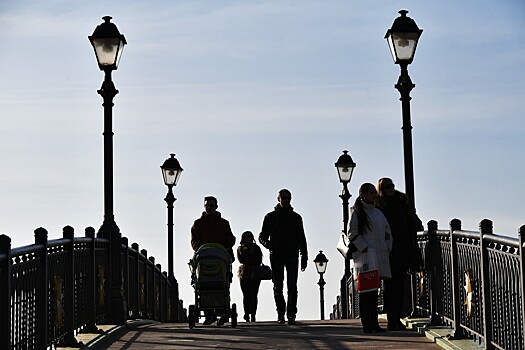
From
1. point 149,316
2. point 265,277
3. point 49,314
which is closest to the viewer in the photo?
point 49,314

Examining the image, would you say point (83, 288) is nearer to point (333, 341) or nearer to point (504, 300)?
point (333, 341)

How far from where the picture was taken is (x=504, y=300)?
41.9ft

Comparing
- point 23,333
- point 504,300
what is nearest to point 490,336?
point 504,300

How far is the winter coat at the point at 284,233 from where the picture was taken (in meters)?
19.1

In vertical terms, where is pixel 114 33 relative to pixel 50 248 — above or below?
above

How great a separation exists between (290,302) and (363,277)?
10.6ft

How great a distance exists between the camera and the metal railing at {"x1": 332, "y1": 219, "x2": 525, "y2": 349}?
12266mm

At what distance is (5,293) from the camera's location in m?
12.0

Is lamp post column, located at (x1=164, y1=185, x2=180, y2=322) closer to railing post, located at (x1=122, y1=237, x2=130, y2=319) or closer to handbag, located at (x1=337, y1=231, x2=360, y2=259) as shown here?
railing post, located at (x1=122, y1=237, x2=130, y2=319)

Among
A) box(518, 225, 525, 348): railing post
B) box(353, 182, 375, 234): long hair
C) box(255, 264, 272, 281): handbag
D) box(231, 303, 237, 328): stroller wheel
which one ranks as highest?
box(353, 182, 375, 234): long hair

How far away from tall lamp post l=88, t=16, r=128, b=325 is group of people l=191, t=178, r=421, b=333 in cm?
113

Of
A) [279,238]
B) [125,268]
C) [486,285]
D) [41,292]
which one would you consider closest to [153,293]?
[125,268]

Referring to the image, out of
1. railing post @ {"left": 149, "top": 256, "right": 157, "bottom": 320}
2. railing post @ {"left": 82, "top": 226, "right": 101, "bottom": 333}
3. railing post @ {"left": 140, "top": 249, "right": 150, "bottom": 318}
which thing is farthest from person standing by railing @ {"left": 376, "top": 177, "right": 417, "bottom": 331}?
railing post @ {"left": 149, "top": 256, "right": 157, "bottom": 320}

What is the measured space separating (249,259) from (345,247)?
5.97 m
